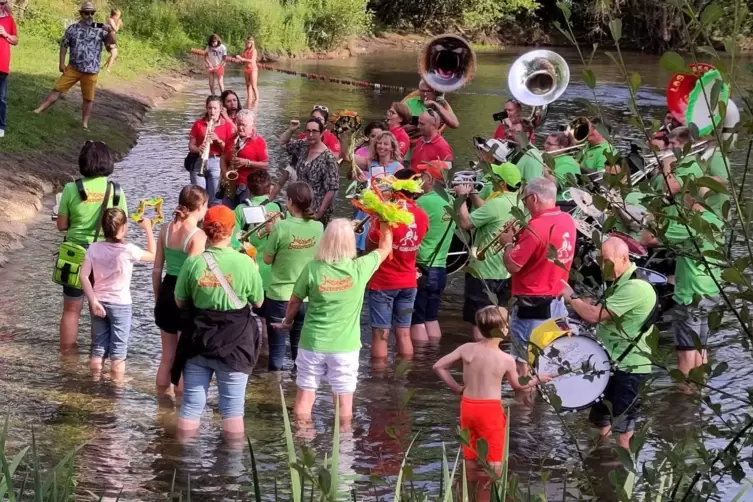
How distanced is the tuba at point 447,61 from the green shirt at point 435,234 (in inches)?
186

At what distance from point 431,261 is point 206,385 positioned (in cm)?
306

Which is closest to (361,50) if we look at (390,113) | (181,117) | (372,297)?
(181,117)

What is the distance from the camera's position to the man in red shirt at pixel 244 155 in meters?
11.4

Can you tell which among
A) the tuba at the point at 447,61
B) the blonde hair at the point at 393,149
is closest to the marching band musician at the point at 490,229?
the blonde hair at the point at 393,149

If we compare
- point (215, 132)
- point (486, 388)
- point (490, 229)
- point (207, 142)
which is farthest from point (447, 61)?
point (486, 388)

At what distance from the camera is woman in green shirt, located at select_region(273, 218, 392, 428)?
7.50 metres

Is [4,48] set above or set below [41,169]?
above

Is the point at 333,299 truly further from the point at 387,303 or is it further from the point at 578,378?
the point at 387,303

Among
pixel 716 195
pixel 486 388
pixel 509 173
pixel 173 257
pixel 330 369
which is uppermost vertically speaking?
pixel 716 195

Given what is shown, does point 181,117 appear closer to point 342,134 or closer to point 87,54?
point 87,54

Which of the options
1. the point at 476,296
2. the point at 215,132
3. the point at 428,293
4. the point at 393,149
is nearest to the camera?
the point at 476,296

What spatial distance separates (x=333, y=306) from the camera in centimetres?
758

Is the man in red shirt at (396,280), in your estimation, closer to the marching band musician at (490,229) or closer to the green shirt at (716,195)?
the marching band musician at (490,229)

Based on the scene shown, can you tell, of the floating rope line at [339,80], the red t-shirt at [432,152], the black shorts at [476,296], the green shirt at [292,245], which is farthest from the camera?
the floating rope line at [339,80]
